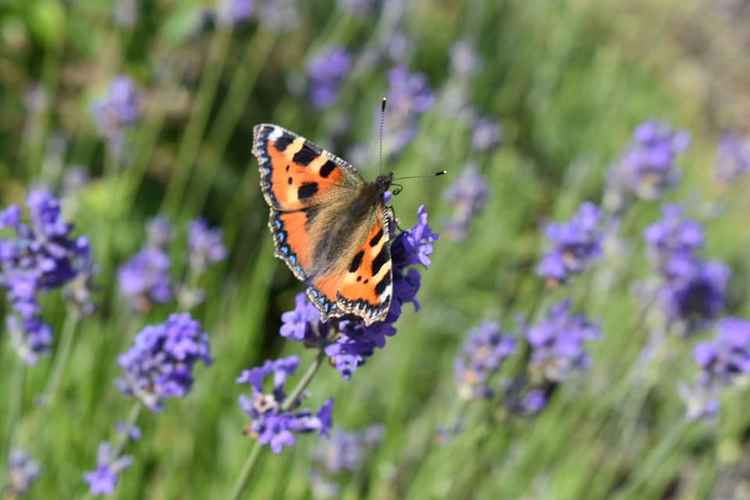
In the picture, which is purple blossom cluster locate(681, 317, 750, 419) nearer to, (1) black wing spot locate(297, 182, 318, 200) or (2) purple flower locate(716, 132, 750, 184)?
(1) black wing spot locate(297, 182, 318, 200)

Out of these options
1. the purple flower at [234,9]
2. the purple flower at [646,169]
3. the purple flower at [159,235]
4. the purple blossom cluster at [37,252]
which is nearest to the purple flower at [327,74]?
the purple flower at [234,9]

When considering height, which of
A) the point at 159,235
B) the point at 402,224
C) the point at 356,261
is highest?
the point at 402,224

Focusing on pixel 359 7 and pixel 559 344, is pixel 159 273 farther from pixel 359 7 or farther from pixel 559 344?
pixel 359 7

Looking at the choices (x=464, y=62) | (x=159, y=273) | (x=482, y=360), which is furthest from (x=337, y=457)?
(x=464, y=62)

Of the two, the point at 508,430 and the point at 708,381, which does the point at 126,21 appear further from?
the point at 708,381

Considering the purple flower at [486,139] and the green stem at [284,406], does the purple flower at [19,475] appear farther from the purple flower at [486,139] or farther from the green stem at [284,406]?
the purple flower at [486,139]

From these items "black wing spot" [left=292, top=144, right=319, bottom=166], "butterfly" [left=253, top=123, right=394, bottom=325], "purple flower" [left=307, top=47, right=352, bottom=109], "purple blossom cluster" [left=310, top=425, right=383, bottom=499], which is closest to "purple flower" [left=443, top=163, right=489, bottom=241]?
"purple blossom cluster" [left=310, top=425, right=383, bottom=499]

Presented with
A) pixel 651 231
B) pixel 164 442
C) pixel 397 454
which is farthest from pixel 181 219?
pixel 651 231
